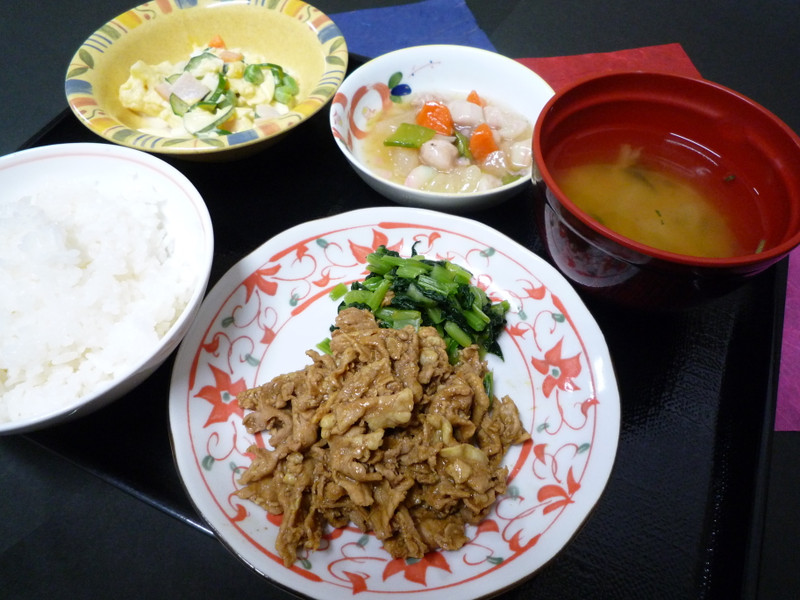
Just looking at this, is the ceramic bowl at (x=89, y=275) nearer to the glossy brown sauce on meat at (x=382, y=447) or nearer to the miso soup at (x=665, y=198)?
the glossy brown sauce on meat at (x=382, y=447)

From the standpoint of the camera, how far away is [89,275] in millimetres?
1895

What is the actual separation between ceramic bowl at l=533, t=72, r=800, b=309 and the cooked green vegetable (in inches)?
14.6

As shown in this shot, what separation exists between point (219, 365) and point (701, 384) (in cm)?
192

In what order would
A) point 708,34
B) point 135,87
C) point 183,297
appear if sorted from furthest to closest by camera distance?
point 708,34
point 135,87
point 183,297

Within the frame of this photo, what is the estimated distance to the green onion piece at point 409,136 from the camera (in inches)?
102

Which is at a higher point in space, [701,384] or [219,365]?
[219,365]

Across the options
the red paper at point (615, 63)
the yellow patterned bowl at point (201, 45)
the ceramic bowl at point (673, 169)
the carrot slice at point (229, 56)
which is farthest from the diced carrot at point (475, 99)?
the carrot slice at point (229, 56)

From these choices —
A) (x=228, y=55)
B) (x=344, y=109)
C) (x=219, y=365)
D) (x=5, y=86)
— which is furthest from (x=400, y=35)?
(x=219, y=365)

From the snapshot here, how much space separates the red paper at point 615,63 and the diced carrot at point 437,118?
1498mm

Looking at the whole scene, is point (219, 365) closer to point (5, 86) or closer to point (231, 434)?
point (231, 434)

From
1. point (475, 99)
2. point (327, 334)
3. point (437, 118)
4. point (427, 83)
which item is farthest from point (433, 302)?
point (427, 83)

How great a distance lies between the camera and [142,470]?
1726mm

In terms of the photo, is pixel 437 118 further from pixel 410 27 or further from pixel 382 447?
pixel 410 27

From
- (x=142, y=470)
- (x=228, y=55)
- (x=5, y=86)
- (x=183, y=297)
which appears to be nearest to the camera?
(x=142, y=470)
